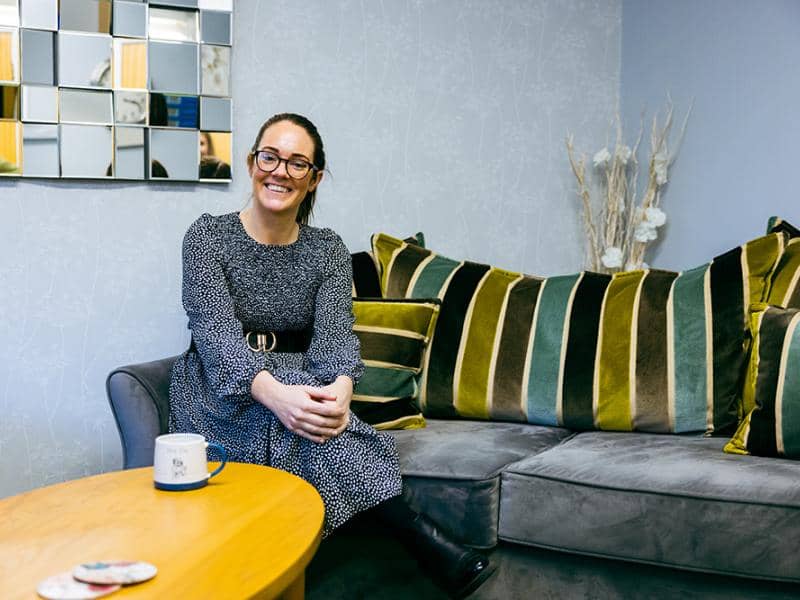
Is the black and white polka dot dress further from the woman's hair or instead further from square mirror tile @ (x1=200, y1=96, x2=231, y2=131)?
square mirror tile @ (x1=200, y1=96, x2=231, y2=131)

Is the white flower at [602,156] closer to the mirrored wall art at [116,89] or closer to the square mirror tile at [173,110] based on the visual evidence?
the mirrored wall art at [116,89]

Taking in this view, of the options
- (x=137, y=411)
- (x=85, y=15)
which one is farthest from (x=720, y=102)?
(x=137, y=411)

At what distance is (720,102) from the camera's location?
2.84 meters

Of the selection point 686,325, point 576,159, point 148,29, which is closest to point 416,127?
point 576,159

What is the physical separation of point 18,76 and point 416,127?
1.24m

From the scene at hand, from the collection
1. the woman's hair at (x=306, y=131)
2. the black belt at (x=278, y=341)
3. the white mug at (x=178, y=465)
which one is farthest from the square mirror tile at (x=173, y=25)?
the white mug at (x=178, y=465)

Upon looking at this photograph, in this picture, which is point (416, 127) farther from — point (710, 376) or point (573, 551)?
point (573, 551)

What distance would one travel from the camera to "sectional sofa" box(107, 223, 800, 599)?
1.66 meters

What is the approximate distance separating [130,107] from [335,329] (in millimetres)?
960

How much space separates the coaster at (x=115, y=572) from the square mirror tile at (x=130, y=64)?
1.68 m

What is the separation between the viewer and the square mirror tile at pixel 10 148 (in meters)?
2.28

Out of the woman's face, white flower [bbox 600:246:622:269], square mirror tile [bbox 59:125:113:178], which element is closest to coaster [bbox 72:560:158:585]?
the woman's face

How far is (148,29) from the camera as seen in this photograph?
241 cm

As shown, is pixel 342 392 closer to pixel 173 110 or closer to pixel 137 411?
pixel 137 411
